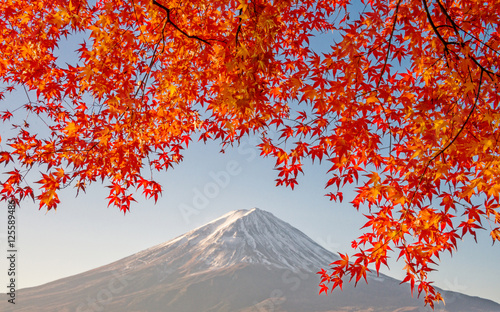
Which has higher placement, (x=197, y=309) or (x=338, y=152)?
(x=338, y=152)

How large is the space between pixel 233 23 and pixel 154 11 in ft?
2.89

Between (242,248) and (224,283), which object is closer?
(224,283)

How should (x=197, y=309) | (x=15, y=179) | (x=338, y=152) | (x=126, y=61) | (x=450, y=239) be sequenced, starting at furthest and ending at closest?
(x=197, y=309), (x=15, y=179), (x=126, y=61), (x=450, y=239), (x=338, y=152)

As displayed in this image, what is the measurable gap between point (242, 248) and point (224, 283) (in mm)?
14266

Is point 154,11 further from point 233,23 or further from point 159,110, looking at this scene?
point 159,110

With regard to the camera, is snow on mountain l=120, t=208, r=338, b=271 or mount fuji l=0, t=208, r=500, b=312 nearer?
mount fuji l=0, t=208, r=500, b=312

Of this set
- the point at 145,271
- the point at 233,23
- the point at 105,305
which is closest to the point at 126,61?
the point at 233,23

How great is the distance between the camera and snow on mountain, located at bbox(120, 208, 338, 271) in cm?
8838

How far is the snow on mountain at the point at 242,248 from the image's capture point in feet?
290

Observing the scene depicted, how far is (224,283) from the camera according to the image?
80.4m

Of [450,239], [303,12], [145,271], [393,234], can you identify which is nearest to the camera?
[393,234]

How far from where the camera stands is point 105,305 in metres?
70.7

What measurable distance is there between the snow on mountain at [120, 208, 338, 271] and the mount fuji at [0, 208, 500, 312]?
269 mm

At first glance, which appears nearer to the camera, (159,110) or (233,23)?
(233,23)
